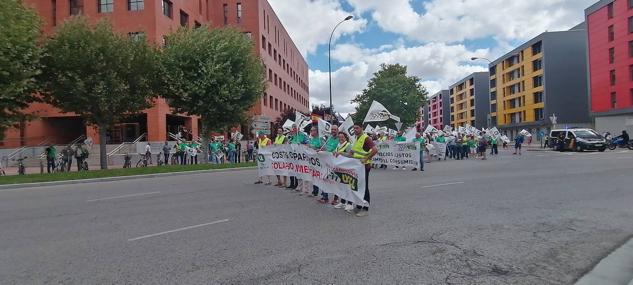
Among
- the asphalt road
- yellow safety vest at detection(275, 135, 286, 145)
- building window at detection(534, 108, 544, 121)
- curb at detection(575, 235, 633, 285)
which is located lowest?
curb at detection(575, 235, 633, 285)

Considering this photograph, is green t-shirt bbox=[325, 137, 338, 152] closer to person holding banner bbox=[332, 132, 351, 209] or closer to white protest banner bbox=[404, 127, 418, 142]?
person holding banner bbox=[332, 132, 351, 209]

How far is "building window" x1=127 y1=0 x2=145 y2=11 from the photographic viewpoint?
112 feet

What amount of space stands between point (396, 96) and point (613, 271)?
65.0m

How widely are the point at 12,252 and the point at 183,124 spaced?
36.6 m

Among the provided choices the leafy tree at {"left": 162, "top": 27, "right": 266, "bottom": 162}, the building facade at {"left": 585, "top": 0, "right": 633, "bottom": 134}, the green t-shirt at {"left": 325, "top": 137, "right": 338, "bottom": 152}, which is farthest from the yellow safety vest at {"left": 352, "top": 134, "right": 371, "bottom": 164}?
the building facade at {"left": 585, "top": 0, "right": 633, "bottom": 134}

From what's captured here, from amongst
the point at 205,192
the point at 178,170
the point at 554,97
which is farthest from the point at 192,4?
the point at 554,97

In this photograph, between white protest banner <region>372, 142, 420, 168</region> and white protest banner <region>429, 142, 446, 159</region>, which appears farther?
white protest banner <region>429, 142, 446, 159</region>

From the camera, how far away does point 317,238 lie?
20.9 feet

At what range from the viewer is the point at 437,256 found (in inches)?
210

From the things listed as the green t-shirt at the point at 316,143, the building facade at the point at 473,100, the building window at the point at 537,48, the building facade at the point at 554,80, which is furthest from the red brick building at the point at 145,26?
the building facade at the point at 473,100

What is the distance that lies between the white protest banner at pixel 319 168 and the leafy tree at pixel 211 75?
11.0 m

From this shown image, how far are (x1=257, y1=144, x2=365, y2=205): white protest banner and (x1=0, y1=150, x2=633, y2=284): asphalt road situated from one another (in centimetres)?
53

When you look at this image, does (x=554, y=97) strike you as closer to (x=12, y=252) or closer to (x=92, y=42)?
(x=92, y=42)

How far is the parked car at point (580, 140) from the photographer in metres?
30.4
